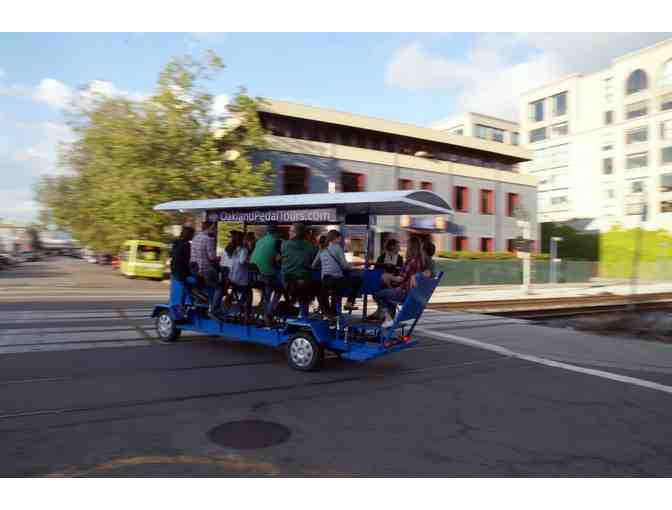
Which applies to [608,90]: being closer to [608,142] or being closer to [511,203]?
[608,142]

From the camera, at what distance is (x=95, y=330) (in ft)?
33.1

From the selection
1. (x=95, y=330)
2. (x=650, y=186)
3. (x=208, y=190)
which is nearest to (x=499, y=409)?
(x=95, y=330)

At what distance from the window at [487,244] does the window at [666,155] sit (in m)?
27.3

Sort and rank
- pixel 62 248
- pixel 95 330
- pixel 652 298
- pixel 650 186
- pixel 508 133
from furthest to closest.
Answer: pixel 62 248 < pixel 508 133 < pixel 650 186 < pixel 652 298 < pixel 95 330

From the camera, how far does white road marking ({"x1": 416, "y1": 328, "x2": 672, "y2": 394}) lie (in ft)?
23.1

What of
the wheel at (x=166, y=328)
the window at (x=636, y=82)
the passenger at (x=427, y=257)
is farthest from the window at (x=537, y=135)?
the wheel at (x=166, y=328)

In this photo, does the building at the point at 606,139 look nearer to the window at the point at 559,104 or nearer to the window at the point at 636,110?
the window at the point at 559,104

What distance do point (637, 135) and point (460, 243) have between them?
3267 centimetres

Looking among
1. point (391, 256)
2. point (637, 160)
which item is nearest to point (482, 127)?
point (637, 160)

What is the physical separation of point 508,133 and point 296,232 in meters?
67.8

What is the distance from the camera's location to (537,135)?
69688 mm

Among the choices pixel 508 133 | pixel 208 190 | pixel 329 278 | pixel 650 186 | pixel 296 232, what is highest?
pixel 508 133
